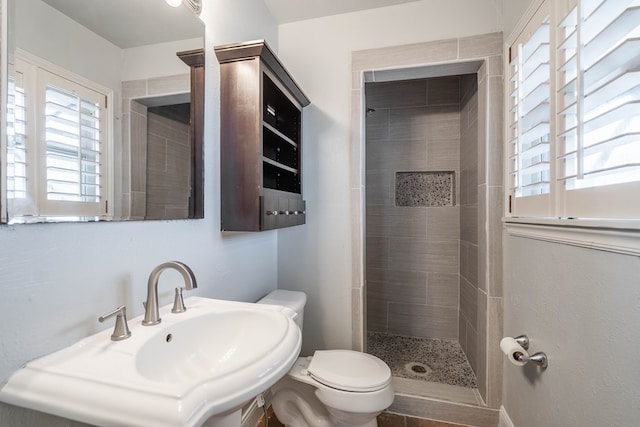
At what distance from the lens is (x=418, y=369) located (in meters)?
1.93

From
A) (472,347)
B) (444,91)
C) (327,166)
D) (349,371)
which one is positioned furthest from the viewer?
(444,91)

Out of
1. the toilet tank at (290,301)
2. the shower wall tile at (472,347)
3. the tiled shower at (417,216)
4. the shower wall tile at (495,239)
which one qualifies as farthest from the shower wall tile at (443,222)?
the toilet tank at (290,301)

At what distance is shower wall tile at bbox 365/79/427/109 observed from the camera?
93.5 inches

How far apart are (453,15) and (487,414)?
7.41ft

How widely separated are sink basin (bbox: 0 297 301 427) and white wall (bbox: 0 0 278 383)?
63mm

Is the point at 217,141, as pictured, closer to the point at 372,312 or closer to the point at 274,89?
the point at 274,89

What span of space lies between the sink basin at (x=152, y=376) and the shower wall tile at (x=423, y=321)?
1.94m

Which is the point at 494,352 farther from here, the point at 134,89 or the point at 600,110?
the point at 134,89

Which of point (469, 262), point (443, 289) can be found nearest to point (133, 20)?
point (469, 262)

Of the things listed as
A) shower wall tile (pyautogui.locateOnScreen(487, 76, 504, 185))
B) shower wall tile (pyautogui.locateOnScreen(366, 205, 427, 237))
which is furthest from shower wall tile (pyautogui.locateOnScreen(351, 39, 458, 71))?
shower wall tile (pyautogui.locateOnScreen(366, 205, 427, 237))

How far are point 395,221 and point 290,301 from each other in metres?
1.38

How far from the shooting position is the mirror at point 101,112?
58 centimetres

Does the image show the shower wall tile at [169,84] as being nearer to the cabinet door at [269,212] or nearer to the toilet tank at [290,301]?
the cabinet door at [269,212]

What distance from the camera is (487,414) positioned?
1460mm
